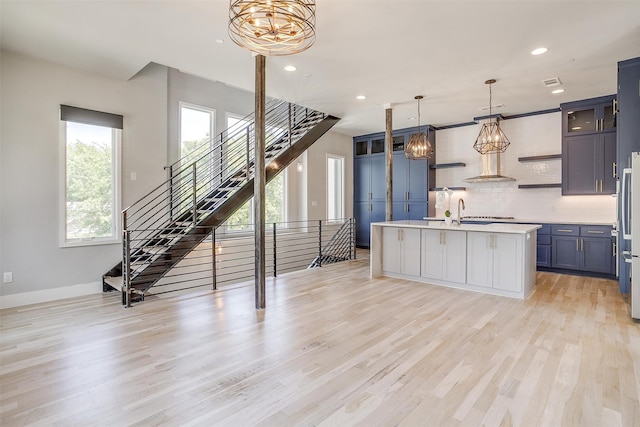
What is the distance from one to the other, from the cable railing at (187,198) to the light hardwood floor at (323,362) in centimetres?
79

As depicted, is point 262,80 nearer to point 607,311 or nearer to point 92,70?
point 92,70

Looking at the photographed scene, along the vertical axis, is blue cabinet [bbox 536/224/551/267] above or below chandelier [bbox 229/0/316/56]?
below

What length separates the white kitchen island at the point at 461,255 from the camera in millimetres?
4414

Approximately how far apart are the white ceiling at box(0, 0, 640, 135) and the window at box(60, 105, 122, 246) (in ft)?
2.33

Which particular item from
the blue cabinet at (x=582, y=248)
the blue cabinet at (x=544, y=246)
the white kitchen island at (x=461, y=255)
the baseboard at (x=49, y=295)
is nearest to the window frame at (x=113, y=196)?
the baseboard at (x=49, y=295)

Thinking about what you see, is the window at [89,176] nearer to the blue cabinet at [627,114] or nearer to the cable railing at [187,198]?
the cable railing at [187,198]

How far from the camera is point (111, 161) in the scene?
494 cm

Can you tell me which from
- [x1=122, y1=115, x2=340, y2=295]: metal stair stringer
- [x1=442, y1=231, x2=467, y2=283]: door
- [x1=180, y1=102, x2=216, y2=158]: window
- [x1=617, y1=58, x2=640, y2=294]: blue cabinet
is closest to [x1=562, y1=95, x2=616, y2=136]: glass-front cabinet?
[x1=617, y1=58, x2=640, y2=294]: blue cabinet

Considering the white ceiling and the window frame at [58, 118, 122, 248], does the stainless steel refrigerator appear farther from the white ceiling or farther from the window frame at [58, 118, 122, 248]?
the window frame at [58, 118, 122, 248]

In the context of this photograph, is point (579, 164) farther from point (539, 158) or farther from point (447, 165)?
point (447, 165)

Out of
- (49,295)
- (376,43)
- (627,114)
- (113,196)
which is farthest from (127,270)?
(627,114)

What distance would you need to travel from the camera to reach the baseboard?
4121mm

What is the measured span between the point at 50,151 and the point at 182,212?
73.0 inches

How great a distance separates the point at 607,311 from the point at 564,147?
3.41m
